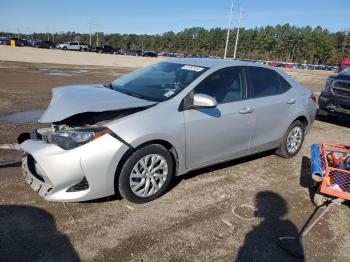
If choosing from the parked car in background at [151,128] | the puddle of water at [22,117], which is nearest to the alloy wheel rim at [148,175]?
the parked car in background at [151,128]

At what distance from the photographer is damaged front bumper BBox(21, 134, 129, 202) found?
3650 millimetres

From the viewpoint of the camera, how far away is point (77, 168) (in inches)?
144

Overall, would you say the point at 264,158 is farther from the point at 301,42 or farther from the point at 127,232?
the point at 301,42

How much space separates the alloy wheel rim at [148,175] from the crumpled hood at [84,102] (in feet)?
2.12

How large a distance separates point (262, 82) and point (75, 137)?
A: 3.13 meters

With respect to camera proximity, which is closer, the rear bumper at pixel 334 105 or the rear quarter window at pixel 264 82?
the rear quarter window at pixel 264 82

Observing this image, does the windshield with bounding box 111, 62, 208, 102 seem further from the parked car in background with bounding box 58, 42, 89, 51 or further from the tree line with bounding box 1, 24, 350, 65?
the tree line with bounding box 1, 24, 350, 65

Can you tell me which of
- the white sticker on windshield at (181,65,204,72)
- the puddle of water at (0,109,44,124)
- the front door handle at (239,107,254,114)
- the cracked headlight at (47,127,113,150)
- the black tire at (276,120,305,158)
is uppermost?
the white sticker on windshield at (181,65,204,72)

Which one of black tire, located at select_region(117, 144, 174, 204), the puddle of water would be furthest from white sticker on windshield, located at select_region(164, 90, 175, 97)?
the puddle of water

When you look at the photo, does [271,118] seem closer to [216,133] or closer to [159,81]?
[216,133]

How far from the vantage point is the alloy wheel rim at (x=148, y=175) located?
4.08m

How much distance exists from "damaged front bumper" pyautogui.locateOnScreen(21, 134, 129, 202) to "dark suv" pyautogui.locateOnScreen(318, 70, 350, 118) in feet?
24.0

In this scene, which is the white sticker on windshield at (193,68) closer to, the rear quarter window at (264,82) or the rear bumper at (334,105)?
the rear quarter window at (264,82)

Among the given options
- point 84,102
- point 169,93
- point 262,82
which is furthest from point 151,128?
point 262,82
